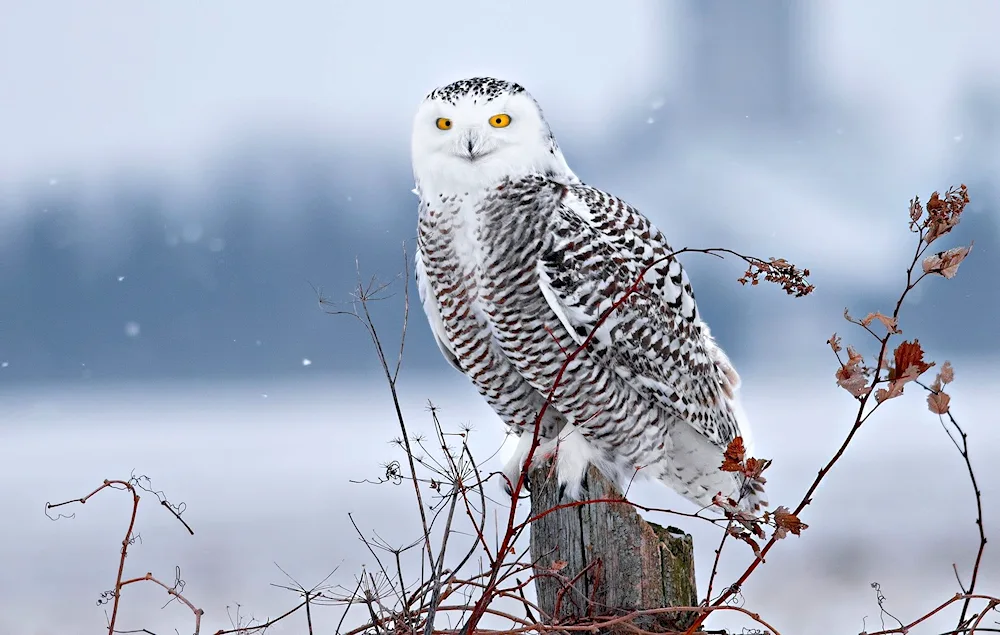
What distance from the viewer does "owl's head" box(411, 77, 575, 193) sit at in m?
1.69

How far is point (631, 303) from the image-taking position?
178cm

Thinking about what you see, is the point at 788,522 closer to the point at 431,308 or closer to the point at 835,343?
the point at 835,343

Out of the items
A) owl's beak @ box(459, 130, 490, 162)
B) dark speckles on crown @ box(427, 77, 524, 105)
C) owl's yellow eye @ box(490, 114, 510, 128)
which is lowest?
owl's beak @ box(459, 130, 490, 162)

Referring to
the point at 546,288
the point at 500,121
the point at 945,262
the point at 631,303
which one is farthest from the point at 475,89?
the point at 945,262

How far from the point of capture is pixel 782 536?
0.97m

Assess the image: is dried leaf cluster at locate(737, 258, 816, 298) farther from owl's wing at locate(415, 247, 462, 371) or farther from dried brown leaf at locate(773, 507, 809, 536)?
owl's wing at locate(415, 247, 462, 371)

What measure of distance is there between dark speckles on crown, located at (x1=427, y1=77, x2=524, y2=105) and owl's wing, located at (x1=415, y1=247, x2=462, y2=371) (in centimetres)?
32

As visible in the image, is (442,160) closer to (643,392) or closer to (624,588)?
(643,392)

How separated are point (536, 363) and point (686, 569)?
1.57 ft

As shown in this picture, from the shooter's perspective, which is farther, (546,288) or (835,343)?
(546,288)

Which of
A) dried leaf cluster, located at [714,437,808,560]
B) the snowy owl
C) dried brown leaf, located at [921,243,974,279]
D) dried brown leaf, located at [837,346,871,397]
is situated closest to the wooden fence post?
the snowy owl

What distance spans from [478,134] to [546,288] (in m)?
0.32

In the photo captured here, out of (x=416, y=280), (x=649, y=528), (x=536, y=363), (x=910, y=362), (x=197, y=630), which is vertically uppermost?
(x=416, y=280)

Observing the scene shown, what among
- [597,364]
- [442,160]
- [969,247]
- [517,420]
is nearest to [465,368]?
[517,420]
